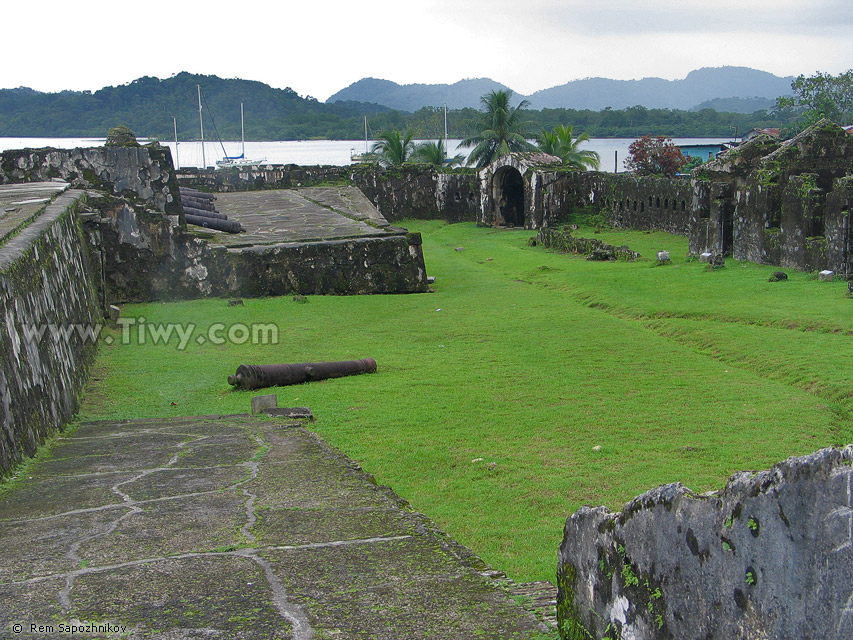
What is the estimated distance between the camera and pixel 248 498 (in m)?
5.22

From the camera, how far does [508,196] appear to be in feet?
111

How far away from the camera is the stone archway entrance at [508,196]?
109 feet

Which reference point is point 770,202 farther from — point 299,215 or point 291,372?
point 291,372

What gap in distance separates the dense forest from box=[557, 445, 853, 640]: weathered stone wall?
97736mm

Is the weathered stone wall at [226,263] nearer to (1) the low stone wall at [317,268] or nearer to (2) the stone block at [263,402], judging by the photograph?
(1) the low stone wall at [317,268]

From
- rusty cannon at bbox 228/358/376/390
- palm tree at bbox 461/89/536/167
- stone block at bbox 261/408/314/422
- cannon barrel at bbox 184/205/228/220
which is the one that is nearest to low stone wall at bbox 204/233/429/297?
cannon barrel at bbox 184/205/228/220

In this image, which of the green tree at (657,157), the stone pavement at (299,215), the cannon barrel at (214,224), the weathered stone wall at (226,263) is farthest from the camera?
the green tree at (657,157)

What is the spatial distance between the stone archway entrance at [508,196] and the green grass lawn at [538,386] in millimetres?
15986

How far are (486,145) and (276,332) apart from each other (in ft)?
102

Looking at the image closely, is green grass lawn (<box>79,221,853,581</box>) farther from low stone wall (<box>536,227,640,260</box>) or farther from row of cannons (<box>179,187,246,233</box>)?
low stone wall (<box>536,227,640,260</box>)

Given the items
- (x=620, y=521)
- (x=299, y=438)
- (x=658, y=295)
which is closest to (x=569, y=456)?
(x=299, y=438)

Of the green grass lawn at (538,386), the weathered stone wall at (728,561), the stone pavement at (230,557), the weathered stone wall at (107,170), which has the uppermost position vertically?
the weathered stone wall at (107,170)

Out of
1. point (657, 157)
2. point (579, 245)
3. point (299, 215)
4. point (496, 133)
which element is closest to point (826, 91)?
point (657, 157)

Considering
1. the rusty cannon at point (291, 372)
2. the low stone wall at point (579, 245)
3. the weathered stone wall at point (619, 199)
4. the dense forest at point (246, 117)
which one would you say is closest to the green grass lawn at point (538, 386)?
the rusty cannon at point (291, 372)
